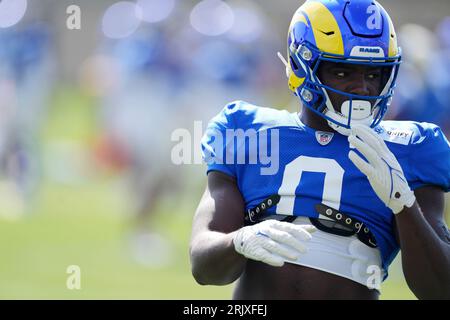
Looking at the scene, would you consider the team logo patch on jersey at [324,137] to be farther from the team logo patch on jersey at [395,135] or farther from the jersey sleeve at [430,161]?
the jersey sleeve at [430,161]

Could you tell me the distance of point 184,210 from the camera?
1012 centimetres

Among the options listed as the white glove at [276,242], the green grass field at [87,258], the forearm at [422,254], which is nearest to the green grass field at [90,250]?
the green grass field at [87,258]

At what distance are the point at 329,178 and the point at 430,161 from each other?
316 millimetres

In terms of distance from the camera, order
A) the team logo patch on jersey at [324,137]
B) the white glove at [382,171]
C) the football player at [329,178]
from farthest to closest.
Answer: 1. the team logo patch on jersey at [324,137]
2. the football player at [329,178]
3. the white glove at [382,171]

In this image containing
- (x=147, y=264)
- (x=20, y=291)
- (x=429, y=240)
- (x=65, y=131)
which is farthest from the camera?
(x=65, y=131)

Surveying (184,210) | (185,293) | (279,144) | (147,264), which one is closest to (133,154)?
(184,210)

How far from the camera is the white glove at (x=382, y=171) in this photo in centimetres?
287

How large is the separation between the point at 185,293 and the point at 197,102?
10.6 ft

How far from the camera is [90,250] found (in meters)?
8.10

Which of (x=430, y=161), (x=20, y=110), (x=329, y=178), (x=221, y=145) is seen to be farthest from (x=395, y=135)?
(x=20, y=110)

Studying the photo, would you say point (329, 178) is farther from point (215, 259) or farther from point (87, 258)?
point (87, 258)

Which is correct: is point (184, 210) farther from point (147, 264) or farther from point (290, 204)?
point (290, 204)

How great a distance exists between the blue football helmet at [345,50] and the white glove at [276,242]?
541 millimetres

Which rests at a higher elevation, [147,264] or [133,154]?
[133,154]
